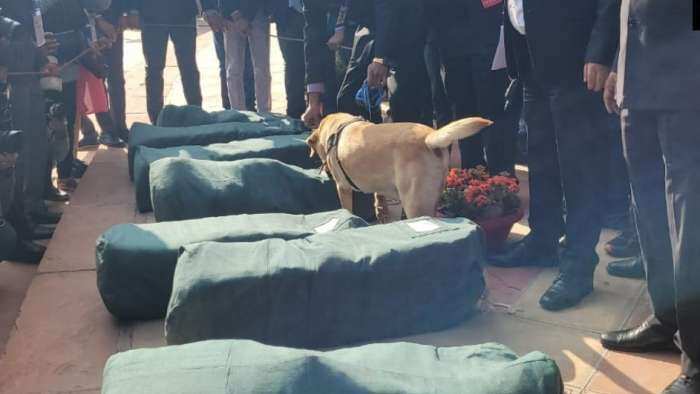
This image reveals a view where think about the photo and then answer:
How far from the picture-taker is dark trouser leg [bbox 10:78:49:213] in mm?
5137

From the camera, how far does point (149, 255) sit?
358cm

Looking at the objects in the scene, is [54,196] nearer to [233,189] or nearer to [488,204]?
[233,189]

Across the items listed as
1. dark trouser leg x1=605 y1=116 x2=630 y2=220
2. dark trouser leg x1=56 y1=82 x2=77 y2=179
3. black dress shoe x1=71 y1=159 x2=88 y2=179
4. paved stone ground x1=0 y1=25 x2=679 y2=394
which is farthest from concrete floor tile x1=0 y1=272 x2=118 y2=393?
dark trouser leg x1=605 y1=116 x2=630 y2=220

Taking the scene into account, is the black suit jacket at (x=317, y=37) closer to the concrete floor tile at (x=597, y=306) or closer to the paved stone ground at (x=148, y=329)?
the paved stone ground at (x=148, y=329)

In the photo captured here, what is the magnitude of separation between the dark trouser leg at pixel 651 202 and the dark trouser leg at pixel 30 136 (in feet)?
11.7

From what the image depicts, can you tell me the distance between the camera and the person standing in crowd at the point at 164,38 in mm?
6945

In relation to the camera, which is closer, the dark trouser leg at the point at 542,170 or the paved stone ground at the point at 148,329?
the paved stone ground at the point at 148,329

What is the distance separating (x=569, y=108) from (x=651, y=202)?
707mm

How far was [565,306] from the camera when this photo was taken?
363cm

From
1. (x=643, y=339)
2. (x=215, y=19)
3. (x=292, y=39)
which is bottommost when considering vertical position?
(x=643, y=339)

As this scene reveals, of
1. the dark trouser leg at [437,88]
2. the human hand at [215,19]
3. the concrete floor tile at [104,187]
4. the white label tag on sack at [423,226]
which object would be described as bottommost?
the concrete floor tile at [104,187]

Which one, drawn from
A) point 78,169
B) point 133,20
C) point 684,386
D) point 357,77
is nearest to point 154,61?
point 133,20

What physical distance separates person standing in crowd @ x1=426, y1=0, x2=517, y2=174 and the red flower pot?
0.64m

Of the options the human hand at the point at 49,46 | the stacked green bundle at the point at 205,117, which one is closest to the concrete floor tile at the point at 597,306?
the stacked green bundle at the point at 205,117
